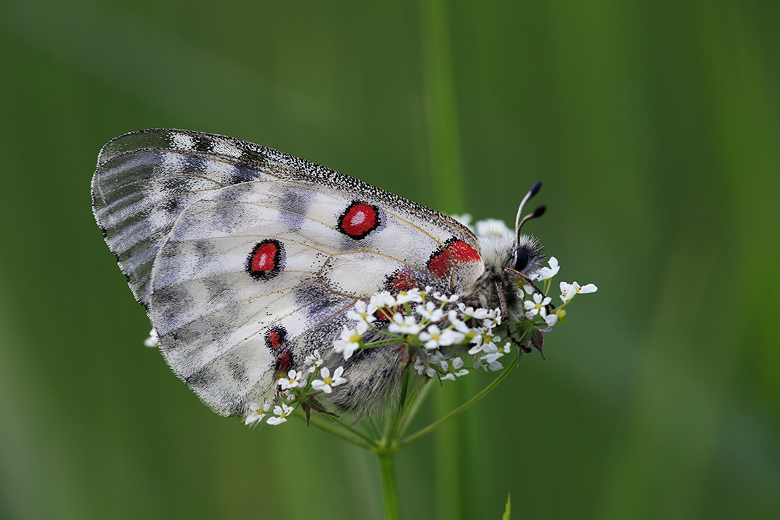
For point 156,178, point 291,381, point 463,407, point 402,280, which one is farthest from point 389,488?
point 156,178

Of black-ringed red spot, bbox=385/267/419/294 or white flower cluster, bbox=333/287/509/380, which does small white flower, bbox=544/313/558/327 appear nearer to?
white flower cluster, bbox=333/287/509/380

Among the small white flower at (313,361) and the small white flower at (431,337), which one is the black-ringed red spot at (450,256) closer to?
the small white flower at (431,337)

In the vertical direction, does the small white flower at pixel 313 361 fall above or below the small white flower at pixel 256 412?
above

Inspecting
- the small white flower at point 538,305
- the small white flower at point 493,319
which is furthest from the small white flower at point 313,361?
the small white flower at point 538,305

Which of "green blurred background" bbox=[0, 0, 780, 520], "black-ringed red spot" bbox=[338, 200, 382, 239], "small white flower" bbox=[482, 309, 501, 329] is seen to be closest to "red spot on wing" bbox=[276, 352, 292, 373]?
"green blurred background" bbox=[0, 0, 780, 520]

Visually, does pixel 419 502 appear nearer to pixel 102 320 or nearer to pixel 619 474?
pixel 619 474

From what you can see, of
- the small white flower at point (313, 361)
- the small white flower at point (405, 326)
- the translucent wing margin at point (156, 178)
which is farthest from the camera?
the translucent wing margin at point (156, 178)

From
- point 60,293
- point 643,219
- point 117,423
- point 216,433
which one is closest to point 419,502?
point 216,433
